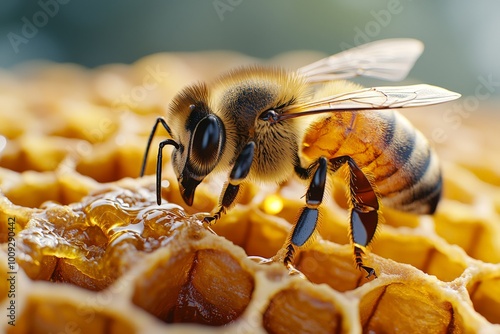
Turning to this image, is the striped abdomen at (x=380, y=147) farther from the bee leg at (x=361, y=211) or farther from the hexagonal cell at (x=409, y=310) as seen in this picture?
the hexagonal cell at (x=409, y=310)

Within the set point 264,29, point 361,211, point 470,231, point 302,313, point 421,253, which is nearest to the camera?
point 302,313

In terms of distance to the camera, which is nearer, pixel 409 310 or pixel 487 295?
pixel 409 310

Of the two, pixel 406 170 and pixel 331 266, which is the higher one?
pixel 406 170

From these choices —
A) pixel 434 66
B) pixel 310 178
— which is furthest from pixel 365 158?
pixel 434 66

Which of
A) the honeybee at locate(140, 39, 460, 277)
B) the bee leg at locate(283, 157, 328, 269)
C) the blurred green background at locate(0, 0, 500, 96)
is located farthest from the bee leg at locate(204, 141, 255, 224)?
the blurred green background at locate(0, 0, 500, 96)


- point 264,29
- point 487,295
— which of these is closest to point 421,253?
point 487,295

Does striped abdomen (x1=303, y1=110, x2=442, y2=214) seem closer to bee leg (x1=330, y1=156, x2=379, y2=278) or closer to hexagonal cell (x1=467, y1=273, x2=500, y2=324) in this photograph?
bee leg (x1=330, y1=156, x2=379, y2=278)

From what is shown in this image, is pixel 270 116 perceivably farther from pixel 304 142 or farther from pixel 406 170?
pixel 406 170
